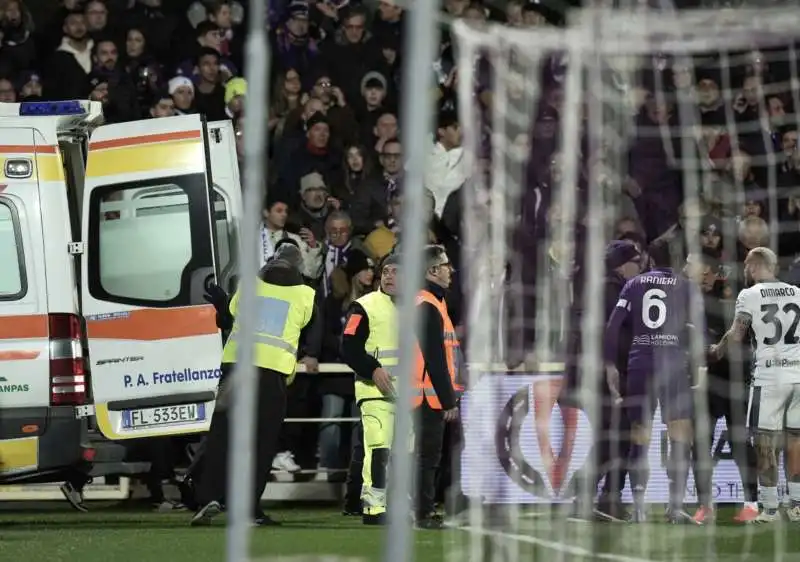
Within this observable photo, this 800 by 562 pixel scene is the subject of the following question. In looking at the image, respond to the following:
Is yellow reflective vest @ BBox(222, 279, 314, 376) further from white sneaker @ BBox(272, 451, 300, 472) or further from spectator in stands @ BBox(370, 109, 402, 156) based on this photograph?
spectator in stands @ BBox(370, 109, 402, 156)

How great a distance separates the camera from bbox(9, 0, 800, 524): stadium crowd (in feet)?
47.3

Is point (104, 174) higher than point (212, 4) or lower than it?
lower

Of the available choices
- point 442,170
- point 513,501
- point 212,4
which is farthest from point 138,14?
point 513,501

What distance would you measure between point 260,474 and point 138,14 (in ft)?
22.4

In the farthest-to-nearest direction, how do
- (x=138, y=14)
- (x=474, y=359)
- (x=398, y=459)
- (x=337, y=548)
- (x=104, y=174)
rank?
(x=138, y=14), (x=474, y=359), (x=104, y=174), (x=337, y=548), (x=398, y=459)

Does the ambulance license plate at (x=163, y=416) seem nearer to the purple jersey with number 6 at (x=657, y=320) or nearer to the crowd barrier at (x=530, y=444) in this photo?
the crowd barrier at (x=530, y=444)

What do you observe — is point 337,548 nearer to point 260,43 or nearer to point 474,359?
point 474,359

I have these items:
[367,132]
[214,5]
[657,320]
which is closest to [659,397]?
[657,320]

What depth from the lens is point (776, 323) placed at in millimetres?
12852

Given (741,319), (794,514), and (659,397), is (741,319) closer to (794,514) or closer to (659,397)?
(659,397)

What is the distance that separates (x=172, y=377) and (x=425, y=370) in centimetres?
180

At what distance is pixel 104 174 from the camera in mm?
12836

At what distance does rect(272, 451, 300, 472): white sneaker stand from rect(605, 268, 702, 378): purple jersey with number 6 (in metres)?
3.14

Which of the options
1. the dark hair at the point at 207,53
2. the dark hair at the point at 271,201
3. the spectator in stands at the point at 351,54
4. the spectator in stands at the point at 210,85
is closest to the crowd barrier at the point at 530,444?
the dark hair at the point at 271,201
